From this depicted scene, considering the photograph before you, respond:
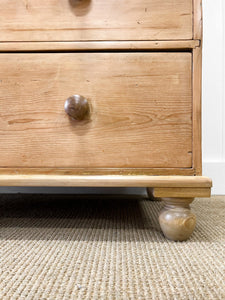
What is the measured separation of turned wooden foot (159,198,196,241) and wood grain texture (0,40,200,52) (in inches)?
11.6

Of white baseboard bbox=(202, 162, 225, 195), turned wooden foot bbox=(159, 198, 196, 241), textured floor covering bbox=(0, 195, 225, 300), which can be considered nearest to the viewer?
textured floor covering bbox=(0, 195, 225, 300)

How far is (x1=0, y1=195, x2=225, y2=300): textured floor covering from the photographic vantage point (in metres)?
0.33

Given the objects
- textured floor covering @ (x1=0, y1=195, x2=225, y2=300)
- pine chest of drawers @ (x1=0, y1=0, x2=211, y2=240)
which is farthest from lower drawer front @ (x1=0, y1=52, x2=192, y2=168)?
textured floor covering @ (x1=0, y1=195, x2=225, y2=300)

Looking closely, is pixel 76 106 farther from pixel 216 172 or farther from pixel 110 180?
pixel 216 172

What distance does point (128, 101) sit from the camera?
1.73ft

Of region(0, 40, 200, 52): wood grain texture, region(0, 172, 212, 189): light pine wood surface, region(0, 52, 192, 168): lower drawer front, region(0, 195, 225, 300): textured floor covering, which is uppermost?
region(0, 40, 200, 52): wood grain texture

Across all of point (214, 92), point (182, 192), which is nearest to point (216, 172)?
point (214, 92)

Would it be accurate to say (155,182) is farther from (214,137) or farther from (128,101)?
(214,137)

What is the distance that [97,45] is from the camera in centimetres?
53

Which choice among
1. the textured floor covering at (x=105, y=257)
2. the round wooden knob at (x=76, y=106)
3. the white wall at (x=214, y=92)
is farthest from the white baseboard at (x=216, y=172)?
the round wooden knob at (x=76, y=106)

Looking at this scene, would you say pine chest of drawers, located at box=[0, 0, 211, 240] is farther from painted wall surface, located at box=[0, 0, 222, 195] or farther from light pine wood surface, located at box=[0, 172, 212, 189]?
painted wall surface, located at box=[0, 0, 222, 195]

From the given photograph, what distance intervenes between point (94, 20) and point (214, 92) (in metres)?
0.66

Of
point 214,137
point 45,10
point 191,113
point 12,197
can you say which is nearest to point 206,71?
point 214,137

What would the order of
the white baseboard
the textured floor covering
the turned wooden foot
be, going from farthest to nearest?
1. the white baseboard
2. the turned wooden foot
3. the textured floor covering
